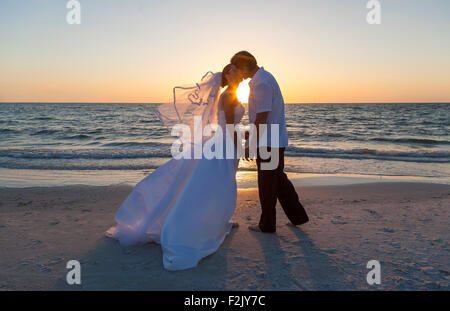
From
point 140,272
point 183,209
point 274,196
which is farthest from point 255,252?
point 140,272

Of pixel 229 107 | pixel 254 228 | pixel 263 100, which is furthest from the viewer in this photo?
pixel 254 228

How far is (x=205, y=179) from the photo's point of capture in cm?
341

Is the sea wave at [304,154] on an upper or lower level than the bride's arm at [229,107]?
lower

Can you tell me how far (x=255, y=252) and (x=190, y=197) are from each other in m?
0.95

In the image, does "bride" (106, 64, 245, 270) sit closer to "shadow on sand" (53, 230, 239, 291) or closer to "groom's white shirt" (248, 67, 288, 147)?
"shadow on sand" (53, 230, 239, 291)

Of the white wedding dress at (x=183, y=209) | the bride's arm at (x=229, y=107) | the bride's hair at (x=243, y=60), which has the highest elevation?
the bride's hair at (x=243, y=60)

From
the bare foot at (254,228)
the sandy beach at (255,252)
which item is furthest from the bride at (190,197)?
the bare foot at (254,228)

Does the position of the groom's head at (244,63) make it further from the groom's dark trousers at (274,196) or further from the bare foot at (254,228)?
the bare foot at (254,228)

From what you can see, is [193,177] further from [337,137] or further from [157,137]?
[337,137]

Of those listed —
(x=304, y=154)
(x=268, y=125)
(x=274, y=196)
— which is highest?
(x=268, y=125)

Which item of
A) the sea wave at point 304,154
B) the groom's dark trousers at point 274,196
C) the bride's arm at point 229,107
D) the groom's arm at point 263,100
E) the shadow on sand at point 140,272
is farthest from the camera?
the sea wave at point 304,154

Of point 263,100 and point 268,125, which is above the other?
point 263,100

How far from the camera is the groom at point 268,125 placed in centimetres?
356

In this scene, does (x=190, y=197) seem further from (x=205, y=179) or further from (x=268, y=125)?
(x=268, y=125)
